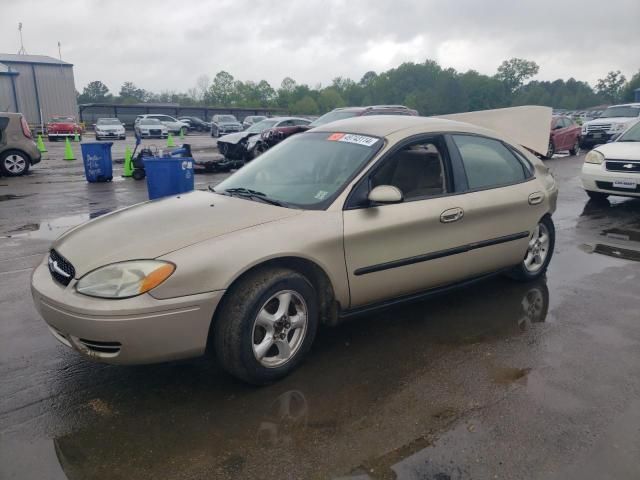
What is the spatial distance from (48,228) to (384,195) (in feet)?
19.8

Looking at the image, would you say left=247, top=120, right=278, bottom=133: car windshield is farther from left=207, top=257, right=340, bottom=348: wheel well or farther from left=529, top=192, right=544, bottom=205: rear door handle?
left=207, top=257, right=340, bottom=348: wheel well

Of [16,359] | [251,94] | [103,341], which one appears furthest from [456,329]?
[251,94]

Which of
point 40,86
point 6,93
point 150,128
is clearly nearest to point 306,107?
point 40,86

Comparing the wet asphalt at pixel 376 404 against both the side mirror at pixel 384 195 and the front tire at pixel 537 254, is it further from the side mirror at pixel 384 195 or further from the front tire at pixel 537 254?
the side mirror at pixel 384 195

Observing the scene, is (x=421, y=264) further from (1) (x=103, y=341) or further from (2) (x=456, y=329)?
(1) (x=103, y=341)

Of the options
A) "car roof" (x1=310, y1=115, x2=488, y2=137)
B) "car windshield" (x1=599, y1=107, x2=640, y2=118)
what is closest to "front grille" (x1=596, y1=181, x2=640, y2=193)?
"car roof" (x1=310, y1=115, x2=488, y2=137)

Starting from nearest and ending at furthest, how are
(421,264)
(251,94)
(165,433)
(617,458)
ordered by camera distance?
(617,458) → (165,433) → (421,264) → (251,94)

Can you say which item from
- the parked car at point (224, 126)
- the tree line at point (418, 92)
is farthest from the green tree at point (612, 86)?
the parked car at point (224, 126)

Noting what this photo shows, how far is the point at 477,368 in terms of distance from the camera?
347 cm

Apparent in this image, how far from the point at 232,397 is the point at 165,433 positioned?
0.46 metres

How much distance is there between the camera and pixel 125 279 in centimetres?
284

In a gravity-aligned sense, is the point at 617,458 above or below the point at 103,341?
below

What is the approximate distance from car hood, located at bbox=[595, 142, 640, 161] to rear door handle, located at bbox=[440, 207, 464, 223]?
6.01 meters

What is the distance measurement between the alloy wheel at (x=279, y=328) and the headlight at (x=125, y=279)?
0.63m
